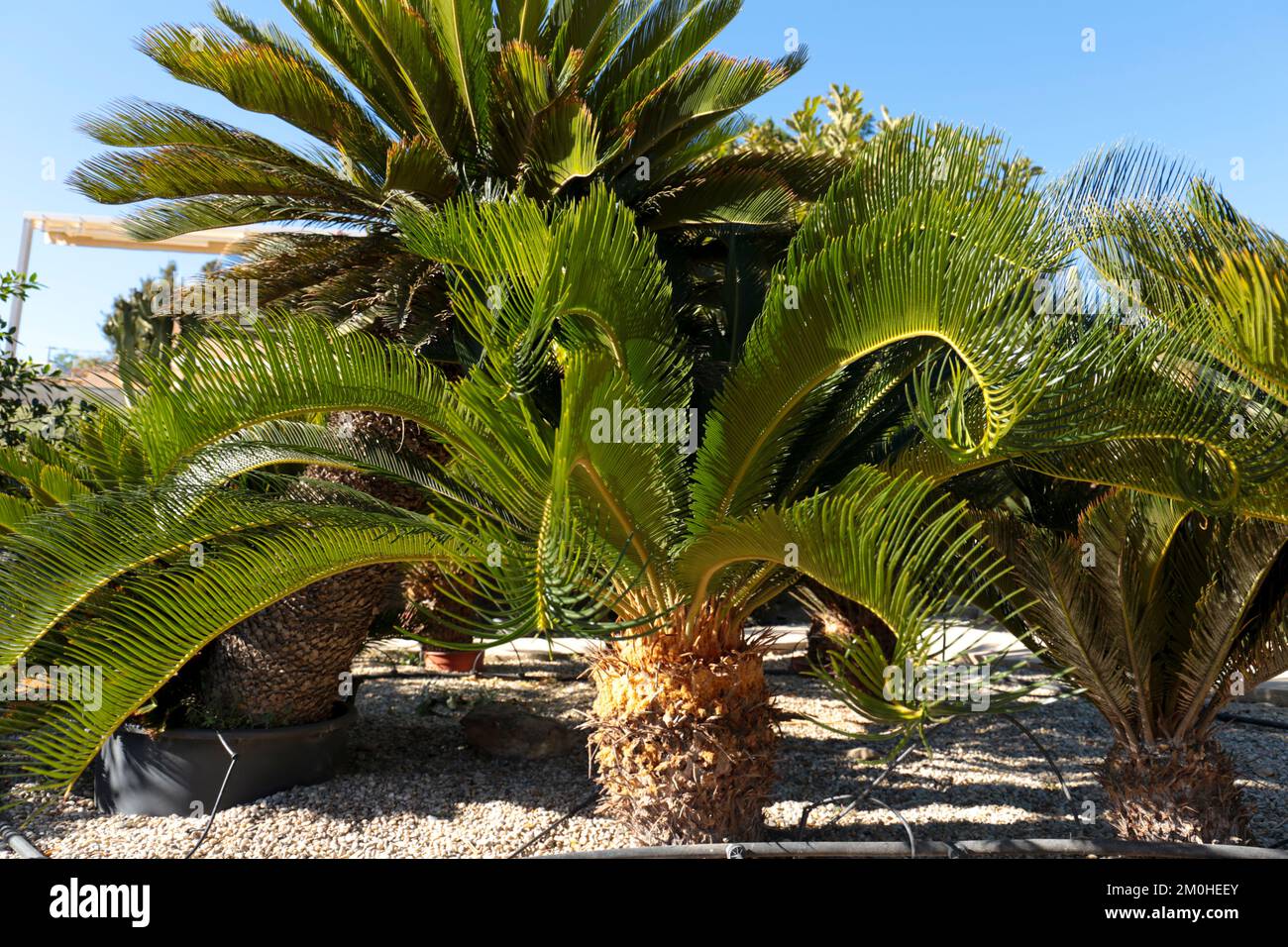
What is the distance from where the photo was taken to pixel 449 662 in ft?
26.8

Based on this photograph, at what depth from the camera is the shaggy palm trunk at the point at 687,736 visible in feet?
12.6

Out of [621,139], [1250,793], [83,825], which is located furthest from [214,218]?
[1250,793]

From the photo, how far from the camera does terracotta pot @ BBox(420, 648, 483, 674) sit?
809 centimetres

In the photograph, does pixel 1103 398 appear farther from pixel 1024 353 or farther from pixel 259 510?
pixel 259 510

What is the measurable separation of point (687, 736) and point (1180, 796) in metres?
2.23

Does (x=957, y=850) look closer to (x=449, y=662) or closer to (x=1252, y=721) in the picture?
(x=1252, y=721)

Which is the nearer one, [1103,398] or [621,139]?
[1103,398]

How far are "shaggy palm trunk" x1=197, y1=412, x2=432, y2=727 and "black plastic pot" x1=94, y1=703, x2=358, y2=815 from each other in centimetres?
14

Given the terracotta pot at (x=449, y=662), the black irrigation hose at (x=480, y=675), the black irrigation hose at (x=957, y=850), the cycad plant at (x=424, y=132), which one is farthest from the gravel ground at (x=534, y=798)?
the cycad plant at (x=424, y=132)

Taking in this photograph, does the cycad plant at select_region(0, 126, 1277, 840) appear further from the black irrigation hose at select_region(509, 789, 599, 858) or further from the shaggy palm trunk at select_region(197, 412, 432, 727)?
the shaggy palm trunk at select_region(197, 412, 432, 727)

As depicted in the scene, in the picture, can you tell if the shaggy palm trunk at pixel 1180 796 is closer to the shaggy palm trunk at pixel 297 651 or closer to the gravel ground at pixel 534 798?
the gravel ground at pixel 534 798

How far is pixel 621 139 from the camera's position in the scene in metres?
5.07

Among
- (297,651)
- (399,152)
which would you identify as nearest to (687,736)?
(297,651)

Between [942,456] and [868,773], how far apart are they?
2.49 metres
